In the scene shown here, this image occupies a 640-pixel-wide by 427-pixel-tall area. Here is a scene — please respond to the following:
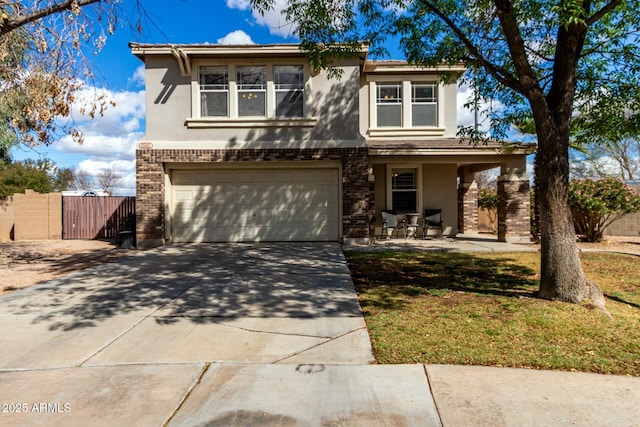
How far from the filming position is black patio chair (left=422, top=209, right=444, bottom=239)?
1444 centimetres

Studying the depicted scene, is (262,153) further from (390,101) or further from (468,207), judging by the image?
(468,207)

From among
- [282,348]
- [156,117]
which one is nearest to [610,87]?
[282,348]

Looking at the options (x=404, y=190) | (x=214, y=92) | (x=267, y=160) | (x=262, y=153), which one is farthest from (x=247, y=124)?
(x=404, y=190)

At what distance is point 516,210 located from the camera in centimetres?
1323

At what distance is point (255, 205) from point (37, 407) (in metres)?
10.3

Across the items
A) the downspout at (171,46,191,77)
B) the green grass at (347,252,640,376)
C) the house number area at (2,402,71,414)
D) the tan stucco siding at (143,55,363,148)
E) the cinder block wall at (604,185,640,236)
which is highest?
the downspout at (171,46,191,77)

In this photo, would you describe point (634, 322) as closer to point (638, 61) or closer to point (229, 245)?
point (638, 61)

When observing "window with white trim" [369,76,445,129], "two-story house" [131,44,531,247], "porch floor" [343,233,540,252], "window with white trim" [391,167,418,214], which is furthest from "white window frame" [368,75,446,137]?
"porch floor" [343,233,540,252]

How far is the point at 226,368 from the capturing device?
12.7 ft

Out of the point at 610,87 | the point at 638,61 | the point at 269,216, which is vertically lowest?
the point at 269,216

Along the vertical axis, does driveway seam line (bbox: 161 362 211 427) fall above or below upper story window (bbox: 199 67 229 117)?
below

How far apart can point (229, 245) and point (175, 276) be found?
455 centimetres

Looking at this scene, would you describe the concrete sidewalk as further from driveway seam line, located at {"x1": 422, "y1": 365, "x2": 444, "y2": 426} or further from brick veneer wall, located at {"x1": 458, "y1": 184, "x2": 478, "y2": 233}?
brick veneer wall, located at {"x1": 458, "y1": 184, "x2": 478, "y2": 233}

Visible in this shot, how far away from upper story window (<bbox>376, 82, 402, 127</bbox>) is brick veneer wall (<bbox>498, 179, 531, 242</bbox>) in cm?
424
